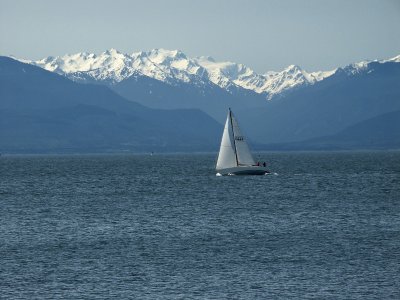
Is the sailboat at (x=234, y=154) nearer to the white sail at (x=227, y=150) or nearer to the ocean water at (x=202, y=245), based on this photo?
the white sail at (x=227, y=150)

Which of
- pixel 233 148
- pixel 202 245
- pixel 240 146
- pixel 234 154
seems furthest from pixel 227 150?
pixel 202 245

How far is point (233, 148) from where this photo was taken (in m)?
147

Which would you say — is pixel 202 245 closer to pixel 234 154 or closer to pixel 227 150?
pixel 227 150

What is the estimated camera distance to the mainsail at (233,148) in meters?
145

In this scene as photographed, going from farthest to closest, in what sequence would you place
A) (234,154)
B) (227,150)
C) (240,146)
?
(234,154) → (227,150) → (240,146)

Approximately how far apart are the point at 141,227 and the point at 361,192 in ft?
159

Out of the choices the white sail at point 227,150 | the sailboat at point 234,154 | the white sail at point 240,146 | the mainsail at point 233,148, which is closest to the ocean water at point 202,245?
the white sail at point 227,150

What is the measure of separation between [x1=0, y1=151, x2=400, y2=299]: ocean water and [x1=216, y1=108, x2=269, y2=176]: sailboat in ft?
58.1

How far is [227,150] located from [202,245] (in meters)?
74.0

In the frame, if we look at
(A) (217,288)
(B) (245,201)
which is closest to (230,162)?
(B) (245,201)

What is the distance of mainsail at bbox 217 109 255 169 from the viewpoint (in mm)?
145375

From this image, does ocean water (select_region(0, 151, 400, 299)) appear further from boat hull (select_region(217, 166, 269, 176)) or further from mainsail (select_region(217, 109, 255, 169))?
boat hull (select_region(217, 166, 269, 176))

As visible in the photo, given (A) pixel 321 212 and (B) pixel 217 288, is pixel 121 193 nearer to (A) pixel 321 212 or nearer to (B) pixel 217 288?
(A) pixel 321 212

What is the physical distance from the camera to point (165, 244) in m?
74.6
